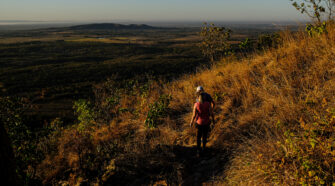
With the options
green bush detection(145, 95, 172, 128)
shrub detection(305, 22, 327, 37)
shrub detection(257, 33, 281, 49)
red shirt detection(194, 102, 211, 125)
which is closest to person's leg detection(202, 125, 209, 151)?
red shirt detection(194, 102, 211, 125)

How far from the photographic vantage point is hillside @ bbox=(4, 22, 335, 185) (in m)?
3.04

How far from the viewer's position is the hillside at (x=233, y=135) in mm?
3039

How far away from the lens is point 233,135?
4668mm

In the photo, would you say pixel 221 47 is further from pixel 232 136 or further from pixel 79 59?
pixel 79 59

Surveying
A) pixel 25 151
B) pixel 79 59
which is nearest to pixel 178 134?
pixel 25 151

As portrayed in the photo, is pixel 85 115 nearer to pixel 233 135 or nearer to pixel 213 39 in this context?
pixel 233 135

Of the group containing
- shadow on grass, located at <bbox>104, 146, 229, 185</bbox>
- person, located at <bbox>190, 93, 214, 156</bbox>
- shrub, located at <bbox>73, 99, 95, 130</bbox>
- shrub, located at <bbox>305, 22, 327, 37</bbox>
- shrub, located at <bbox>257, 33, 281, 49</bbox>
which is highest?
shrub, located at <bbox>305, 22, 327, 37</bbox>

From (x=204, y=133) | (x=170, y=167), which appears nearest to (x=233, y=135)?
(x=204, y=133)

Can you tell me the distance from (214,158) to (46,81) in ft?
227

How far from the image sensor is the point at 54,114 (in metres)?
37.7

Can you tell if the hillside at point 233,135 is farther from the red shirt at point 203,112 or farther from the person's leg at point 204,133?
the red shirt at point 203,112

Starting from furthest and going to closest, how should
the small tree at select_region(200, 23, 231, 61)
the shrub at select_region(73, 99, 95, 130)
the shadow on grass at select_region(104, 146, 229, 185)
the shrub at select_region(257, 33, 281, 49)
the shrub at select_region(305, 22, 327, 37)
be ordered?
the small tree at select_region(200, 23, 231, 61), the shrub at select_region(257, 33, 281, 49), the shrub at select_region(73, 99, 95, 130), the shrub at select_region(305, 22, 327, 37), the shadow on grass at select_region(104, 146, 229, 185)

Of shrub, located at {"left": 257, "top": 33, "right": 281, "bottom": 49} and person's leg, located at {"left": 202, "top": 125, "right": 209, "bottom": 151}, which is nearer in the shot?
person's leg, located at {"left": 202, "top": 125, "right": 209, "bottom": 151}

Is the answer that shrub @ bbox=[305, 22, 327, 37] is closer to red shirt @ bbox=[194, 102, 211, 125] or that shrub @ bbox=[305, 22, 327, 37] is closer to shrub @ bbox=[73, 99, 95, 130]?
red shirt @ bbox=[194, 102, 211, 125]
